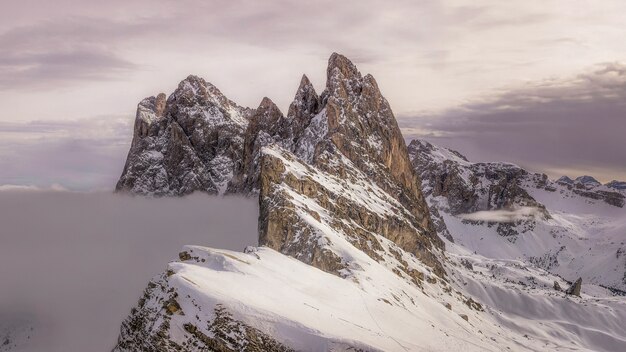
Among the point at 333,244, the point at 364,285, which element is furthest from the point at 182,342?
the point at 333,244

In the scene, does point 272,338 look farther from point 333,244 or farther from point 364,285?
point 333,244

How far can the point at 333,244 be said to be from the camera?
108312 mm

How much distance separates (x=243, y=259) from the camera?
60656 mm

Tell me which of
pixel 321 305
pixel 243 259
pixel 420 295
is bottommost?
pixel 420 295

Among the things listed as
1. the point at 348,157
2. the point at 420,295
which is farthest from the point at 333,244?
the point at 348,157

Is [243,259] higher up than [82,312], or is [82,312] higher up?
[243,259]

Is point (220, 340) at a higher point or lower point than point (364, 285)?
higher

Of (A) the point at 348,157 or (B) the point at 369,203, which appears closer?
(B) the point at 369,203

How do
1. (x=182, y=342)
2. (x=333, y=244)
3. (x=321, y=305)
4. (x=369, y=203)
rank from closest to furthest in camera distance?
(x=182, y=342) → (x=321, y=305) → (x=333, y=244) → (x=369, y=203)

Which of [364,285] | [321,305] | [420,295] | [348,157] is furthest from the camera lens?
[348,157]

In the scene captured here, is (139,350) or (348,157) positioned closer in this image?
(139,350)

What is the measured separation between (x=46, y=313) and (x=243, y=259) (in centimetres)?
14302

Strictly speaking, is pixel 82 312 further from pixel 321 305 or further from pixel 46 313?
pixel 321 305

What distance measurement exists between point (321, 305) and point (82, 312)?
147662 millimetres
